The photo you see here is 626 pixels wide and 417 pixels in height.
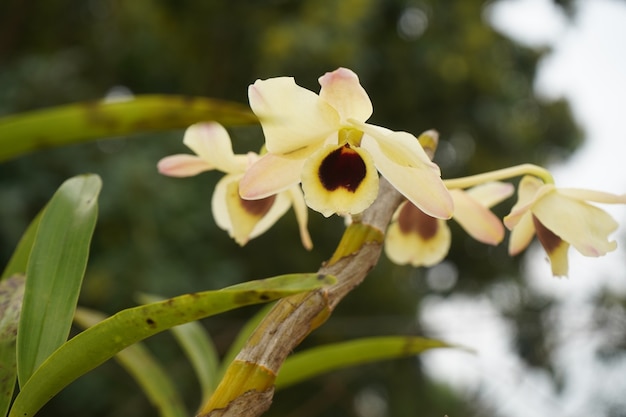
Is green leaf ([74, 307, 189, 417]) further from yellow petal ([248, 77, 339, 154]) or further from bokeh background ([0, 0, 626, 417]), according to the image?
bokeh background ([0, 0, 626, 417])

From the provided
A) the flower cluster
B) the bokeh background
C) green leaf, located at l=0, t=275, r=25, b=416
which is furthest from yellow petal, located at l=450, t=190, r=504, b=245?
the bokeh background

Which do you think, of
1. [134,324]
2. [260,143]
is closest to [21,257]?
[134,324]

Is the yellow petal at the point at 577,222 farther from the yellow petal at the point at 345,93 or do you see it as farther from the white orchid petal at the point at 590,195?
the yellow petal at the point at 345,93

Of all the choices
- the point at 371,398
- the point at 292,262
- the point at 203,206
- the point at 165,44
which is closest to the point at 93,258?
the point at 203,206

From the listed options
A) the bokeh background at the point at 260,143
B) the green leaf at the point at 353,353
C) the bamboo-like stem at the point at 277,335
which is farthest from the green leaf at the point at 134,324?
the bokeh background at the point at 260,143

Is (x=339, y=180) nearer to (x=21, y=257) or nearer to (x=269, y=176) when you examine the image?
(x=269, y=176)

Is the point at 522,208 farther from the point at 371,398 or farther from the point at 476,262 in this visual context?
the point at 476,262
